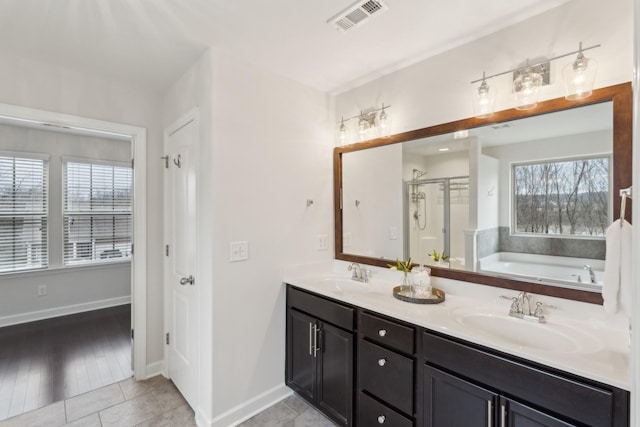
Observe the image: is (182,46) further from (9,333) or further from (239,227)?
(9,333)

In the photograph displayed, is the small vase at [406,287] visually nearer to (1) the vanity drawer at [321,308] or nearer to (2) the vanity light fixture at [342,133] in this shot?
(1) the vanity drawer at [321,308]

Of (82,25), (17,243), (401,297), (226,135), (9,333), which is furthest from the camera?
(17,243)

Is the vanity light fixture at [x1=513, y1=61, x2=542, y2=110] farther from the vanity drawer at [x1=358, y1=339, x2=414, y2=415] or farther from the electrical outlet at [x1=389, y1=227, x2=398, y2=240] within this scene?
the vanity drawer at [x1=358, y1=339, x2=414, y2=415]

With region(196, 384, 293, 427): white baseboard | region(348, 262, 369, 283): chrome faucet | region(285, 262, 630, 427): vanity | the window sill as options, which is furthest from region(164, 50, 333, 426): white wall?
the window sill

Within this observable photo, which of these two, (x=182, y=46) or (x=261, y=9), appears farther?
(x=182, y=46)

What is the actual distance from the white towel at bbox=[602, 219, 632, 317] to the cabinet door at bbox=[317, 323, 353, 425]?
4.09ft

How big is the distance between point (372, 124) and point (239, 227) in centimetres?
129

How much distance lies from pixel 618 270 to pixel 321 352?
1622 millimetres

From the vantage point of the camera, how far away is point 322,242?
262cm

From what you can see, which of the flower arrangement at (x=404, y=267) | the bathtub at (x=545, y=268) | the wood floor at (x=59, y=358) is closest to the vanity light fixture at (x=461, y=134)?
the bathtub at (x=545, y=268)

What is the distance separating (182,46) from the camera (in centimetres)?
196

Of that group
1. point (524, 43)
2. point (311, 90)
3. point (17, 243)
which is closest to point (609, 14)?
point (524, 43)

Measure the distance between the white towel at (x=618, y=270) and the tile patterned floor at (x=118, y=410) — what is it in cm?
244

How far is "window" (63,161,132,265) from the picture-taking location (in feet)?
13.6
